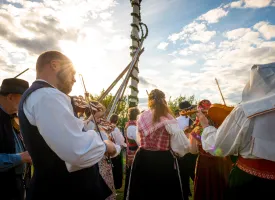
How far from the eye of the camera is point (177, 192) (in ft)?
11.9

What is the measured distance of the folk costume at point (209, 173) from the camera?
3.28m

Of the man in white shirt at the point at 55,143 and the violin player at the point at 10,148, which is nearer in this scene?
the man in white shirt at the point at 55,143

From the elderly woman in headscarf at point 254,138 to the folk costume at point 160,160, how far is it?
5.48 ft

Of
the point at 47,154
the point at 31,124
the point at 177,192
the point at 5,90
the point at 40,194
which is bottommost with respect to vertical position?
the point at 177,192

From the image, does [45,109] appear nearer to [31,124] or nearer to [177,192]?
[31,124]

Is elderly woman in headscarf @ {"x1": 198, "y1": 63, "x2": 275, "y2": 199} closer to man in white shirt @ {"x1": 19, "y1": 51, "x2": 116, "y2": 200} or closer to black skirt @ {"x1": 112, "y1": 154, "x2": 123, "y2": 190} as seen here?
man in white shirt @ {"x1": 19, "y1": 51, "x2": 116, "y2": 200}

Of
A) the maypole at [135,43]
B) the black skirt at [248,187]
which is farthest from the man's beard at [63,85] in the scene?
the maypole at [135,43]

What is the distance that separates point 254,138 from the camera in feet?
5.73

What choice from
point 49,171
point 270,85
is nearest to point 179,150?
point 270,85

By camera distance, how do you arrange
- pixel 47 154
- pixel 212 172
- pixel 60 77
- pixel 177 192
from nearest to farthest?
pixel 47 154, pixel 60 77, pixel 212 172, pixel 177 192

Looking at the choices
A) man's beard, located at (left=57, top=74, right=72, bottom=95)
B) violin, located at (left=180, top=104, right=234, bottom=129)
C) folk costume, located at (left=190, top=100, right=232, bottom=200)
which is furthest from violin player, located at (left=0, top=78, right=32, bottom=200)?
folk costume, located at (left=190, top=100, right=232, bottom=200)

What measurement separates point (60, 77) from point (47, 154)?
64 centimetres

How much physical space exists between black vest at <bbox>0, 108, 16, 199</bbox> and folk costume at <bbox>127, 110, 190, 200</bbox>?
6.97 ft

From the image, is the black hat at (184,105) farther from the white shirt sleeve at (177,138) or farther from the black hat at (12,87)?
the black hat at (12,87)
